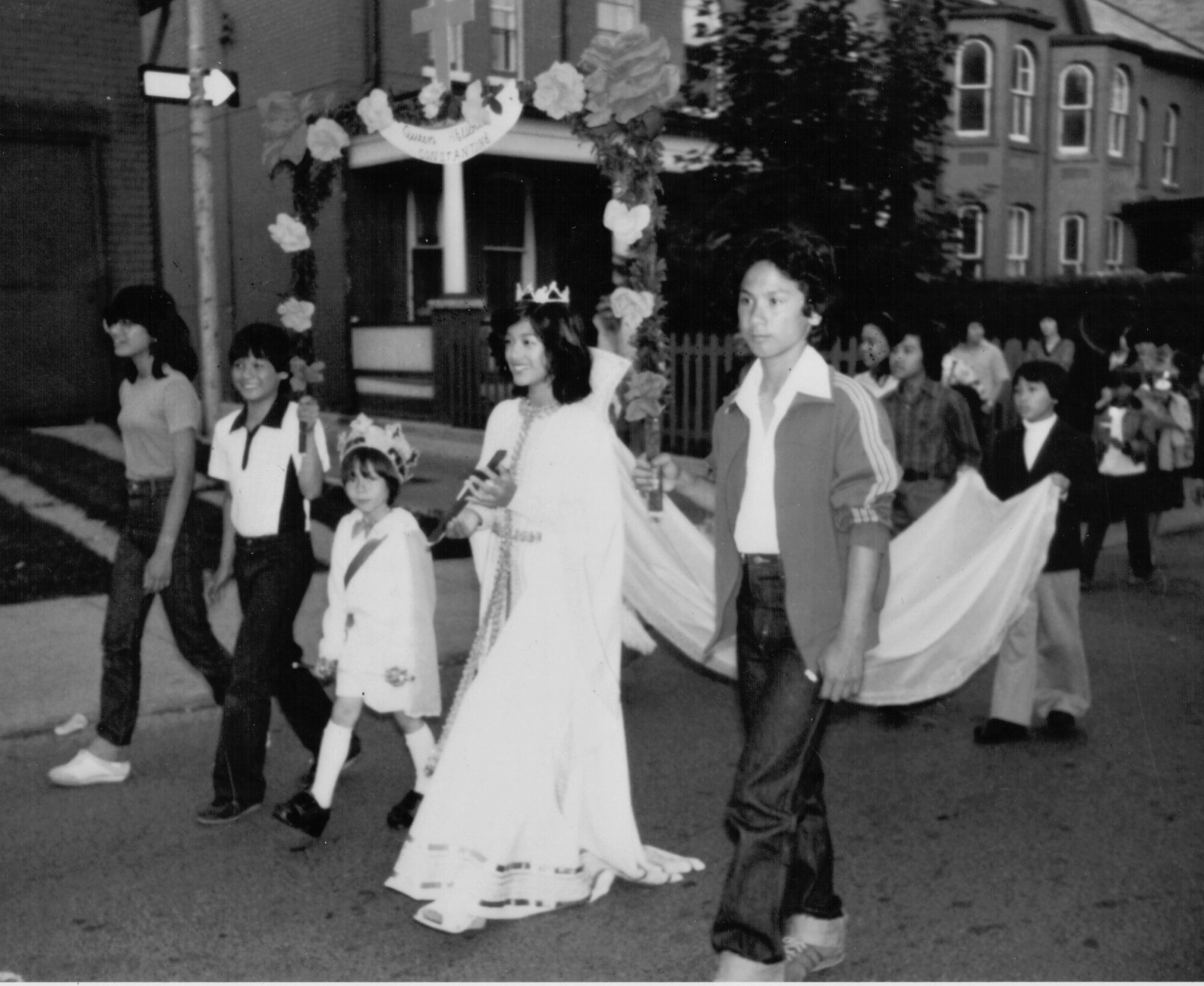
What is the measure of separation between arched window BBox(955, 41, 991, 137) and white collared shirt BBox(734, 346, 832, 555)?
27.8 m

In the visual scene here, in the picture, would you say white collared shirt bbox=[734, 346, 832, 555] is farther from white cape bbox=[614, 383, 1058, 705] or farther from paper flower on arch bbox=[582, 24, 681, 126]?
paper flower on arch bbox=[582, 24, 681, 126]

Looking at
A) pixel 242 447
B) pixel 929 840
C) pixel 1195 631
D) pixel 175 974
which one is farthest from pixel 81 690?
pixel 1195 631

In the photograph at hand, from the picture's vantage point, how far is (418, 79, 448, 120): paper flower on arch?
23.5 feet

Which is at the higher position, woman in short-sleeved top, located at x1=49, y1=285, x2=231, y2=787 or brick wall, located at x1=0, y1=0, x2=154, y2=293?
brick wall, located at x1=0, y1=0, x2=154, y2=293

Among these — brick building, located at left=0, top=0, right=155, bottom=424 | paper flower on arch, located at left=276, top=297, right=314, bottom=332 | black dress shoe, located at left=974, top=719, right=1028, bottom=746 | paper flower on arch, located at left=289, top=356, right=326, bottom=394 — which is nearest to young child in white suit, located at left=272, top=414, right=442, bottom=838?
paper flower on arch, located at left=289, top=356, right=326, bottom=394

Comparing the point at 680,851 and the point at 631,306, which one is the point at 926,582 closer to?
the point at 631,306

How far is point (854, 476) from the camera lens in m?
3.51

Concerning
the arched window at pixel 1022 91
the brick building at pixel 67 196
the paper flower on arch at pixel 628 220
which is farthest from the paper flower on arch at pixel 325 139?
the arched window at pixel 1022 91

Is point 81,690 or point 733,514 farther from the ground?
point 733,514

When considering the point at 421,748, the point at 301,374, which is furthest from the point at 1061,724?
the point at 301,374

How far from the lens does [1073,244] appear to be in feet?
103

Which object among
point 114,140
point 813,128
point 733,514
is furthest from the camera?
point 114,140

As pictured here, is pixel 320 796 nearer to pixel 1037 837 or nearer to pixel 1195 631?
pixel 1037 837

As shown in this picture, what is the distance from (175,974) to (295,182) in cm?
459
